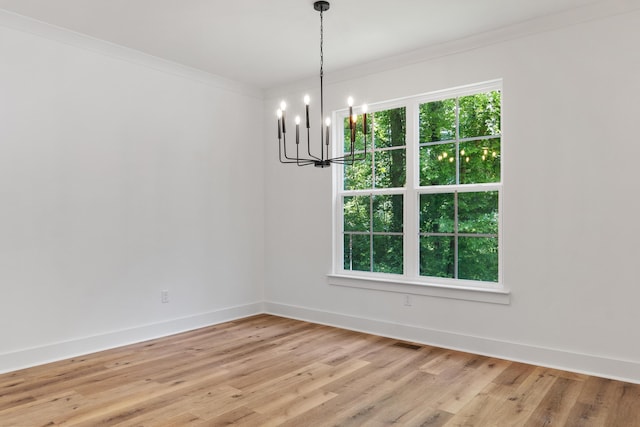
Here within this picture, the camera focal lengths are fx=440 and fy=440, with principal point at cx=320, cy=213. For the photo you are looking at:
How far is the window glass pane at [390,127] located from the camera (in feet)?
14.2

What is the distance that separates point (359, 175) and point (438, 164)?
2.93ft

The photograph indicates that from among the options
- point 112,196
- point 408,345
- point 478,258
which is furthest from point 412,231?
point 112,196

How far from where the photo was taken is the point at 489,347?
3.67 meters

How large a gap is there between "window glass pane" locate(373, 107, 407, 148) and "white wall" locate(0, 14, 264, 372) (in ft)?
5.28

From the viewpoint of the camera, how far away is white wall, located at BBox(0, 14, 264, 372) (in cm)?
341

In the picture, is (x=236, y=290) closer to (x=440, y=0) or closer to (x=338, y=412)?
(x=338, y=412)

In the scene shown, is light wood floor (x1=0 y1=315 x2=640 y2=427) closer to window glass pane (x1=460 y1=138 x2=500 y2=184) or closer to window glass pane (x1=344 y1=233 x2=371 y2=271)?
window glass pane (x1=344 y1=233 x2=371 y2=271)

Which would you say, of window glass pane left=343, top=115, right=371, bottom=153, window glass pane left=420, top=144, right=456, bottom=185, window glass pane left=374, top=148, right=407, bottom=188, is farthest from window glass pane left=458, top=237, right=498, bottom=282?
window glass pane left=343, top=115, right=371, bottom=153

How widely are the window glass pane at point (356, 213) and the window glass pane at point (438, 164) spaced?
26.8 inches

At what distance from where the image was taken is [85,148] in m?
3.78

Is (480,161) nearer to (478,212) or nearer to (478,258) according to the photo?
(478,212)

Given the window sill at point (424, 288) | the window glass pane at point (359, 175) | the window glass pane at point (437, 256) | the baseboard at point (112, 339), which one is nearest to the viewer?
the baseboard at point (112, 339)

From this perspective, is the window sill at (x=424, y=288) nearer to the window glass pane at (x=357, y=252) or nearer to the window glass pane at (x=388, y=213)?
the window glass pane at (x=357, y=252)

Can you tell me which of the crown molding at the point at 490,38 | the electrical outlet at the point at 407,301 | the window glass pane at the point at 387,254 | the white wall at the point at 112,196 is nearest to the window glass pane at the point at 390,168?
the window glass pane at the point at 387,254
